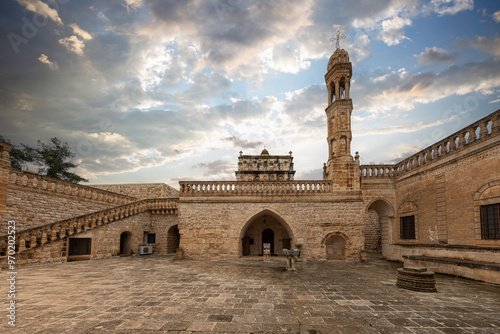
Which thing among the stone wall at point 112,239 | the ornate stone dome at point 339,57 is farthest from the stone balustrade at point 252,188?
the ornate stone dome at point 339,57

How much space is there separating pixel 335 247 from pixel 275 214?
4.32 metres

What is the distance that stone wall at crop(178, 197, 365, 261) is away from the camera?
15.7 metres

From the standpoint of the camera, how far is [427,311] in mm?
6055

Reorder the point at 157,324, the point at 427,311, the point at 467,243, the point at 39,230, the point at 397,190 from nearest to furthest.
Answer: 1. the point at 157,324
2. the point at 427,311
3. the point at 467,243
4. the point at 39,230
5. the point at 397,190

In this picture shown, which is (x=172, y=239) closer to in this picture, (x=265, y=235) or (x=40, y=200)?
(x=265, y=235)

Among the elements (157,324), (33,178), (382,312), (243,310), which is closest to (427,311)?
(382,312)

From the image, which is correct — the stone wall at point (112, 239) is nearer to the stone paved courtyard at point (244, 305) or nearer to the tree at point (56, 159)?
the stone paved courtyard at point (244, 305)

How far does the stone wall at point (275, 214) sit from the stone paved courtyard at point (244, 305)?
5.61 meters

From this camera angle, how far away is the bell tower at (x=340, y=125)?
53.7ft

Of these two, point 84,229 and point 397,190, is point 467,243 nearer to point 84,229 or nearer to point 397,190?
point 397,190

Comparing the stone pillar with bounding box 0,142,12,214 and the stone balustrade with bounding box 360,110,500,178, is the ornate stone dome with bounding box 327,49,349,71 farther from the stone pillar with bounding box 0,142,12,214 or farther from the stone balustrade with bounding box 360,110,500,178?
the stone pillar with bounding box 0,142,12,214

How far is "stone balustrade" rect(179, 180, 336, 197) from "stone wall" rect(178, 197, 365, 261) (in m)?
0.64

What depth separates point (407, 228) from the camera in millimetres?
15297

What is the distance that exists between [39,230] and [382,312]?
15.5 meters
